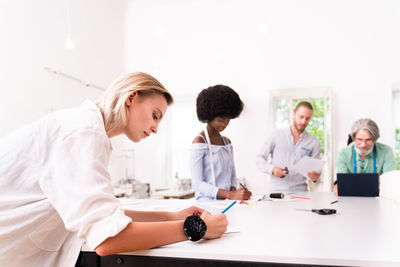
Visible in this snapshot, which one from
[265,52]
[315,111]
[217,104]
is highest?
[265,52]

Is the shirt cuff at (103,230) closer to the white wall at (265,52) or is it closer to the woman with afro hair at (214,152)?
the woman with afro hair at (214,152)

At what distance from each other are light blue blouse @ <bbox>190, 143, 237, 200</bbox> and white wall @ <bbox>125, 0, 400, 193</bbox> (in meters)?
3.37

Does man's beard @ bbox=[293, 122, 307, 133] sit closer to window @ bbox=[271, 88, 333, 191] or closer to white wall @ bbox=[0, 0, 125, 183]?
window @ bbox=[271, 88, 333, 191]

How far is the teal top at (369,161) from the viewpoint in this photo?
3.18m

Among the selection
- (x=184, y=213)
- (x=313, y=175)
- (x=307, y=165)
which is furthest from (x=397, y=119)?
(x=184, y=213)

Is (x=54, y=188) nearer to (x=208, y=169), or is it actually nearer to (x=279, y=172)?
(x=208, y=169)

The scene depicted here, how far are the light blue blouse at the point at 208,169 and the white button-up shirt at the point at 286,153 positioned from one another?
964mm

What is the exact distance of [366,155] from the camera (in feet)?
10.6

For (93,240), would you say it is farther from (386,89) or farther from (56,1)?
(386,89)

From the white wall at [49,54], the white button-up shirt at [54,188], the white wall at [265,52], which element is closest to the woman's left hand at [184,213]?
the white button-up shirt at [54,188]

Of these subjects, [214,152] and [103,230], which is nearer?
[103,230]

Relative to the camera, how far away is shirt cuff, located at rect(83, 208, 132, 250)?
0.92 metres

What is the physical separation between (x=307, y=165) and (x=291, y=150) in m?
0.56

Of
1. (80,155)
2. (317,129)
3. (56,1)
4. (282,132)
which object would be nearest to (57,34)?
(56,1)
